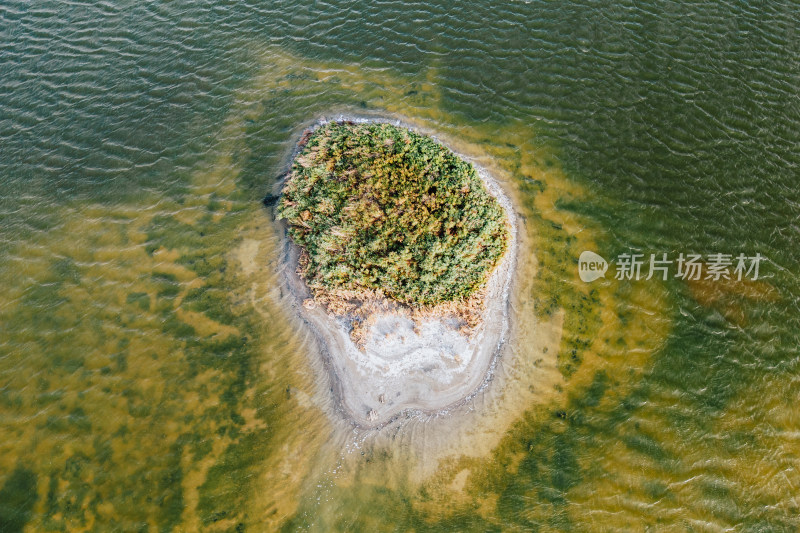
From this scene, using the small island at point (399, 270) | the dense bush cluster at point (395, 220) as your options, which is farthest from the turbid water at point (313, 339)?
the dense bush cluster at point (395, 220)

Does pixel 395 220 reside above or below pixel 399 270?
above

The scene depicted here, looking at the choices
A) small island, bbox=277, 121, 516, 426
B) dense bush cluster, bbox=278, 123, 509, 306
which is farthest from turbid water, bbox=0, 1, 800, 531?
dense bush cluster, bbox=278, 123, 509, 306

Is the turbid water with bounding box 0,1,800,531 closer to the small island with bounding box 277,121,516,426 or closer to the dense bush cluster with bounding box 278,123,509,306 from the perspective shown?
the small island with bounding box 277,121,516,426

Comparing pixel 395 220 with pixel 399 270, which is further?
pixel 395 220

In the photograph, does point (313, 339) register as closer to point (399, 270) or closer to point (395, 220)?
point (399, 270)

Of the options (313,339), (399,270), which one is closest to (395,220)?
(399,270)

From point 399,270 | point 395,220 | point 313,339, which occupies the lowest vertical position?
point 313,339
